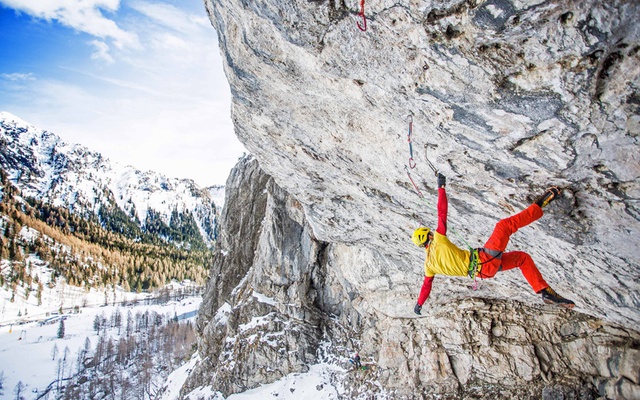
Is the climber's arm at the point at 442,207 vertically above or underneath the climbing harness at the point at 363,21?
underneath

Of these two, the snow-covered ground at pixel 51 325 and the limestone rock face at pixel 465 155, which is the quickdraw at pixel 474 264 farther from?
the snow-covered ground at pixel 51 325

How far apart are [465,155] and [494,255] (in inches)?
74.8

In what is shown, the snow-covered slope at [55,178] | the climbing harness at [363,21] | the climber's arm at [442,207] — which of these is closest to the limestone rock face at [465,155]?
the climbing harness at [363,21]

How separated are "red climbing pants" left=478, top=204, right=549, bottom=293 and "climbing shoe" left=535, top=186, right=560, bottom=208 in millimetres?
435

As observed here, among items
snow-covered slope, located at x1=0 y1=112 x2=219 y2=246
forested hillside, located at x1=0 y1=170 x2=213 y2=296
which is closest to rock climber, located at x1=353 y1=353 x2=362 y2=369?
forested hillside, located at x1=0 y1=170 x2=213 y2=296

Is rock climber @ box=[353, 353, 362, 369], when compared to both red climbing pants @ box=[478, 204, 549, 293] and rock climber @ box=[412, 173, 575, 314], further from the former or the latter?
red climbing pants @ box=[478, 204, 549, 293]

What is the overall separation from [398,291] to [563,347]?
5698mm

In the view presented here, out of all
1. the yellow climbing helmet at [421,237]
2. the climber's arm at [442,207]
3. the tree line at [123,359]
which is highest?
the climber's arm at [442,207]

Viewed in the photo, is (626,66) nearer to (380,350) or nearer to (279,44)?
(279,44)

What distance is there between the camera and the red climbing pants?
16.5ft

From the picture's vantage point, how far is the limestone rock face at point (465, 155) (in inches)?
164

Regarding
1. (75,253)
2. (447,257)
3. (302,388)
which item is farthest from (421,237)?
(75,253)

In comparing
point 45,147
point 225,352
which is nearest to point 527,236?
point 225,352

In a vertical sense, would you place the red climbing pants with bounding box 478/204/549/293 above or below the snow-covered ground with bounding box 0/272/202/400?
above
